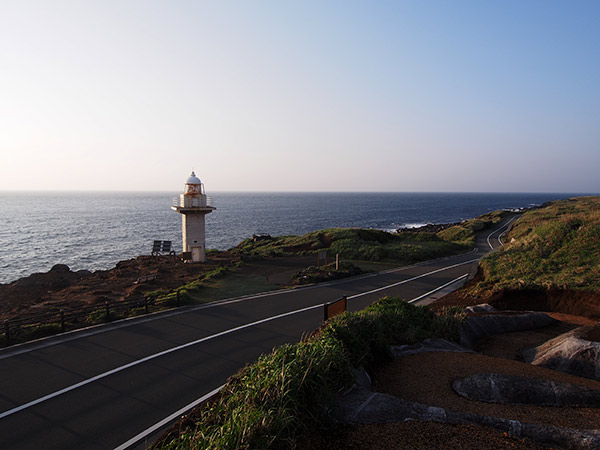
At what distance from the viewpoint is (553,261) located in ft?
61.5

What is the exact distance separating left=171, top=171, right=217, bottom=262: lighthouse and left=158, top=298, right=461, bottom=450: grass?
22.1 meters

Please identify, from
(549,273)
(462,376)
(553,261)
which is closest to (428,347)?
(462,376)

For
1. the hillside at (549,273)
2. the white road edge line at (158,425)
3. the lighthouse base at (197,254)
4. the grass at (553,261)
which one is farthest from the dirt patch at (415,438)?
the lighthouse base at (197,254)

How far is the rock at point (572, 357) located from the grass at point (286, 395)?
3706mm

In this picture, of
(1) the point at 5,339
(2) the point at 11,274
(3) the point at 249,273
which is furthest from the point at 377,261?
(2) the point at 11,274

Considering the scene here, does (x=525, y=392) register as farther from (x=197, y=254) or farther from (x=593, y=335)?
(x=197, y=254)

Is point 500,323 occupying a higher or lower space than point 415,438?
lower

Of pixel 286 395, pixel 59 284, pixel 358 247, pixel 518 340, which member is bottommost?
pixel 59 284

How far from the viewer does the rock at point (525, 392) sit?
6.30 metres

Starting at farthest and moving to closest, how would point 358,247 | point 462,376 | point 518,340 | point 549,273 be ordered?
point 358,247
point 549,273
point 518,340
point 462,376

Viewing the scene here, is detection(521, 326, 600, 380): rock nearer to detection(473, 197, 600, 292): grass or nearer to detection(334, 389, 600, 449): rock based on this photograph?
detection(334, 389, 600, 449): rock

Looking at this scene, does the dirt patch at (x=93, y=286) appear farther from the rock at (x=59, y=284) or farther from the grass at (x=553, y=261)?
the grass at (x=553, y=261)

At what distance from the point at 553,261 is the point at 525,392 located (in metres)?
15.1

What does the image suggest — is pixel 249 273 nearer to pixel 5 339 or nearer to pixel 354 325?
pixel 5 339
